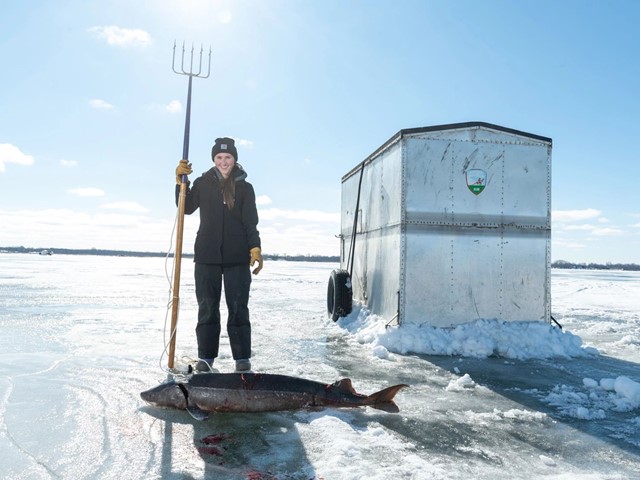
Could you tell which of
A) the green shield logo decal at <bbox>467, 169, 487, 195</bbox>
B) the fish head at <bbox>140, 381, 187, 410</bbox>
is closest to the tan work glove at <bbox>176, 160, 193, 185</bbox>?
the fish head at <bbox>140, 381, 187, 410</bbox>

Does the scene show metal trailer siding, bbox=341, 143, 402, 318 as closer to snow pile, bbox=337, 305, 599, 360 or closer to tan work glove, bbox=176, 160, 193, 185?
snow pile, bbox=337, 305, 599, 360

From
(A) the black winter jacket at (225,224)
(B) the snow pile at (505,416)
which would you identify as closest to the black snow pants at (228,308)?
(A) the black winter jacket at (225,224)

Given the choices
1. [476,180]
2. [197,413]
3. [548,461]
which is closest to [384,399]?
[548,461]

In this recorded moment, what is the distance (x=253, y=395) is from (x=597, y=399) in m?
2.96

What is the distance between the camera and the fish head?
346cm

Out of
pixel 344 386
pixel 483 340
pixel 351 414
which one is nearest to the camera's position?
pixel 351 414

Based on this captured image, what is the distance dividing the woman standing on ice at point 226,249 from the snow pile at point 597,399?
285 centimetres

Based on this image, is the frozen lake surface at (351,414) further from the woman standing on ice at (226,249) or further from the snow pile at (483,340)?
the woman standing on ice at (226,249)

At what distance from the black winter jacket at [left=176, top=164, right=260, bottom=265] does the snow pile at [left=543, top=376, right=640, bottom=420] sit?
3094mm

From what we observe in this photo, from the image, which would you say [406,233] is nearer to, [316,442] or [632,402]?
[632,402]

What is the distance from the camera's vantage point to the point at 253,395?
11.4 ft

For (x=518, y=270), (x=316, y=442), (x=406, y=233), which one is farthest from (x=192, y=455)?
(x=518, y=270)

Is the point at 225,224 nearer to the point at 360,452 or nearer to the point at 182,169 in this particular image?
the point at 182,169

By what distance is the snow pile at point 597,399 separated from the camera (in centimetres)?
372
